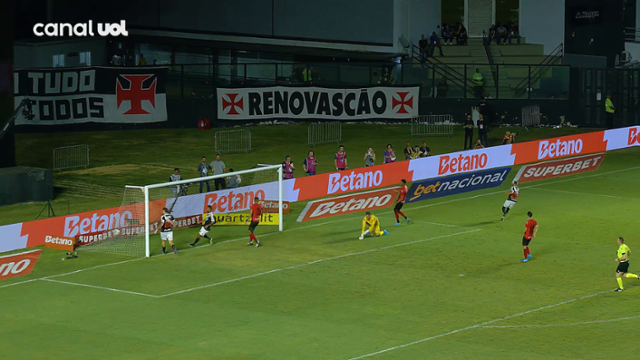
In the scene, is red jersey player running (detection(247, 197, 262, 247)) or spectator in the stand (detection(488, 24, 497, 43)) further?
spectator in the stand (detection(488, 24, 497, 43))

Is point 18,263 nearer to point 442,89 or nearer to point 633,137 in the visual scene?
point 633,137

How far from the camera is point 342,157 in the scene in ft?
126

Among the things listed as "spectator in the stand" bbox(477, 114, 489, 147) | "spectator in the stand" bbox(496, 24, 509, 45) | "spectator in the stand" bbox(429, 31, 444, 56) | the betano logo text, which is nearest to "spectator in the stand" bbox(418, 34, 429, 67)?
"spectator in the stand" bbox(429, 31, 444, 56)

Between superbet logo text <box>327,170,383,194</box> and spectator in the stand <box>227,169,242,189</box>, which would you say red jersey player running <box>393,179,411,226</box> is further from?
spectator in the stand <box>227,169,242,189</box>

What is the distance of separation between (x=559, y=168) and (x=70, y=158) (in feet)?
77.3

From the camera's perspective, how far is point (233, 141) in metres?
50.4

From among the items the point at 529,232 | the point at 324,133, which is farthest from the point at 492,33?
the point at 529,232

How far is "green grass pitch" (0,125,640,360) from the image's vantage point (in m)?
20.5

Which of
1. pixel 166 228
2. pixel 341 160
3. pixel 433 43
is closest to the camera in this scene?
pixel 166 228

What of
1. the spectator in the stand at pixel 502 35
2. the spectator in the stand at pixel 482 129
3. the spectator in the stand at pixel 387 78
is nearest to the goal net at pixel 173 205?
the spectator in the stand at pixel 482 129

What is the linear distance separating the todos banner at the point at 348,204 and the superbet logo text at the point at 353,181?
4.97 feet

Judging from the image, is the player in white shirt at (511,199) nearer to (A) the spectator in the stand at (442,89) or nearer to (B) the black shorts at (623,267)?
(B) the black shorts at (623,267)

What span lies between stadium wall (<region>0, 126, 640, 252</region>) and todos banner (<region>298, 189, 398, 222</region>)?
60.0 inches

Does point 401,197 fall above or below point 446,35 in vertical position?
below
